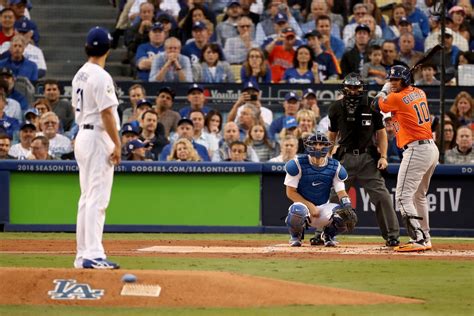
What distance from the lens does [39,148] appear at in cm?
1538

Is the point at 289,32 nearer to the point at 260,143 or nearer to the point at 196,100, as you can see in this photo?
the point at 196,100

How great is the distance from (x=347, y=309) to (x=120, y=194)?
786 cm

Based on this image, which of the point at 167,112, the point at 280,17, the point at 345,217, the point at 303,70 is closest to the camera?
the point at 345,217

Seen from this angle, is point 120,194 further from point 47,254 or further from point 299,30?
point 299,30

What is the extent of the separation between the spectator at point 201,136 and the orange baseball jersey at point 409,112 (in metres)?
4.67

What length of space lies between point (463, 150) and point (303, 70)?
320cm

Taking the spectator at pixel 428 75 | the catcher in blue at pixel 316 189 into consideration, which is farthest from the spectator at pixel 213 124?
the catcher in blue at pixel 316 189

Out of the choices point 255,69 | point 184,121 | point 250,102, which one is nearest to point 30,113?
point 184,121

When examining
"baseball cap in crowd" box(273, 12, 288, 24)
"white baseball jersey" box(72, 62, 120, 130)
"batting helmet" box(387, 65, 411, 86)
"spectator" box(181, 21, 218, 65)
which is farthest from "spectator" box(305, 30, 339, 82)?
"white baseball jersey" box(72, 62, 120, 130)

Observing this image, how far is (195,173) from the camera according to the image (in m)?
15.3

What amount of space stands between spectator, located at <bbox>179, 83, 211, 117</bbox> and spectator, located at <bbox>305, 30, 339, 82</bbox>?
2.22 m

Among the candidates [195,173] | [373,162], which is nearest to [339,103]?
[373,162]

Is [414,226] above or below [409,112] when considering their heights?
below

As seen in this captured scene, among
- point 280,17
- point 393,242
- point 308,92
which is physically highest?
point 280,17
